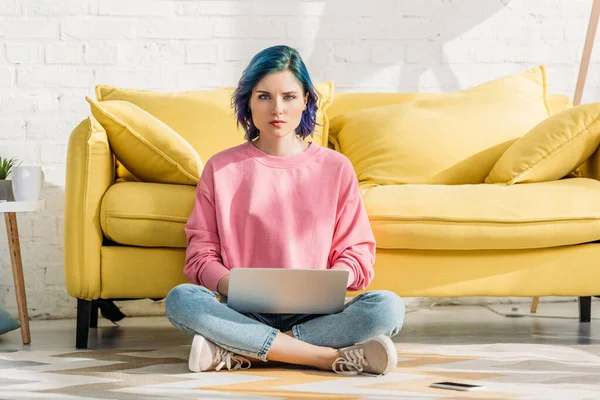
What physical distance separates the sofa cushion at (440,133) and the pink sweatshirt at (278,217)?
0.59 meters

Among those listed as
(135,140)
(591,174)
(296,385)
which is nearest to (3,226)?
(135,140)

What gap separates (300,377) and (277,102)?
0.71 meters

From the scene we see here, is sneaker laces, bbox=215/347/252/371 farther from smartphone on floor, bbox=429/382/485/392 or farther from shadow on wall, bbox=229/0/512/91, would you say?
shadow on wall, bbox=229/0/512/91

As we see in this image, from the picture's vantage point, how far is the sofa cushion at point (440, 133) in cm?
286

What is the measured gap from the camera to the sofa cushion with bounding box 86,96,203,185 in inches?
99.3

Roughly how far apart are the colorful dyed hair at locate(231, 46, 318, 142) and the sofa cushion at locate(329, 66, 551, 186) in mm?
616

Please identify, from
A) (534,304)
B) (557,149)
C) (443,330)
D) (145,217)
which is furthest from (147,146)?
(534,304)

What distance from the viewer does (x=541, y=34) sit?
3.63 metres

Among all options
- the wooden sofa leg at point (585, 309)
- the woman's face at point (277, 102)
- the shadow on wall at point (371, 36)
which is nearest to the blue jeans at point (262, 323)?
the woman's face at point (277, 102)

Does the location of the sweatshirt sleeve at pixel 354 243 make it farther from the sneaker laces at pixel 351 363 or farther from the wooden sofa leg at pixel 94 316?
the wooden sofa leg at pixel 94 316

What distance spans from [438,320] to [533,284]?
2.44 ft

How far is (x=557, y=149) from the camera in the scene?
2.66 m

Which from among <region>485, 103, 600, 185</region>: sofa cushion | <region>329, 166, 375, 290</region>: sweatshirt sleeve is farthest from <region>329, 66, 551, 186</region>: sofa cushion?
<region>329, 166, 375, 290</region>: sweatshirt sleeve

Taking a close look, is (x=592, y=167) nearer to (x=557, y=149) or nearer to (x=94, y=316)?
(x=557, y=149)
